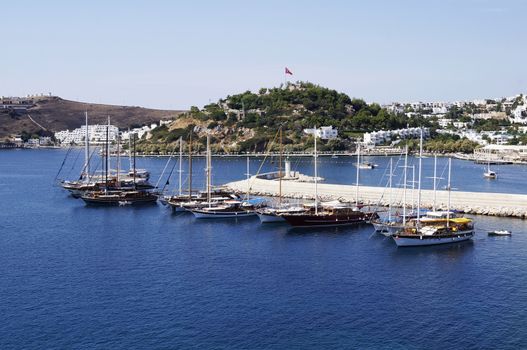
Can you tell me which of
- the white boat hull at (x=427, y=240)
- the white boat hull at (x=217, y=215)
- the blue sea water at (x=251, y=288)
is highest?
the white boat hull at (x=217, y=215)

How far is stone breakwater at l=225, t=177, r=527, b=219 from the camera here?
47.7 meters

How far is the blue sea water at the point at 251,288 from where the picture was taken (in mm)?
23984

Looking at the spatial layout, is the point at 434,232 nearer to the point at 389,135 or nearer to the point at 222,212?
the point at 222,212

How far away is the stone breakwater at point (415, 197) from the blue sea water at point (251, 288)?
7.66 feet

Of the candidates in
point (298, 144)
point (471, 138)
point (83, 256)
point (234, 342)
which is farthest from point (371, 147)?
point (234, 342)

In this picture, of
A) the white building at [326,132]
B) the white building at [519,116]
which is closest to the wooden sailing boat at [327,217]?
the white building at [326,132]

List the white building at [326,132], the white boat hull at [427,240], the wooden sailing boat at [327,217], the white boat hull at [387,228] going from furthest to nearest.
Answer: the white building at [326,132] → the wooden sailing boat at [327,217] → the white boat hull at [387,228] → the white boat hull at [427,240]

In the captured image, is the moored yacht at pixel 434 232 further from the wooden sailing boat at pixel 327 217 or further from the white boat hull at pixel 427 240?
the wooden sailing boat at pixel 327 217

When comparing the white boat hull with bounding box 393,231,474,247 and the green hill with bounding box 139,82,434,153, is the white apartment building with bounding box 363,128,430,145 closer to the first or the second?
the green hill with bounding box 139,82,434,153

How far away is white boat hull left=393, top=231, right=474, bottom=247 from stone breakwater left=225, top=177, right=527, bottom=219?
957 centimetres

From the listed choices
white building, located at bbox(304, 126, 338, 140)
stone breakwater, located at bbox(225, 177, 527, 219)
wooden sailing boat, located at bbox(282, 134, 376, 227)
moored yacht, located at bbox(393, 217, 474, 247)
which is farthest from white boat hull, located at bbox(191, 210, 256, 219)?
white building, located at bbox(304, 126, 338, 140)

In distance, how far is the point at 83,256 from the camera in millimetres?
36469

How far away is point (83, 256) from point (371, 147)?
106m

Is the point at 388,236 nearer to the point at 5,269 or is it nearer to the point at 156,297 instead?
the point at 156,297
